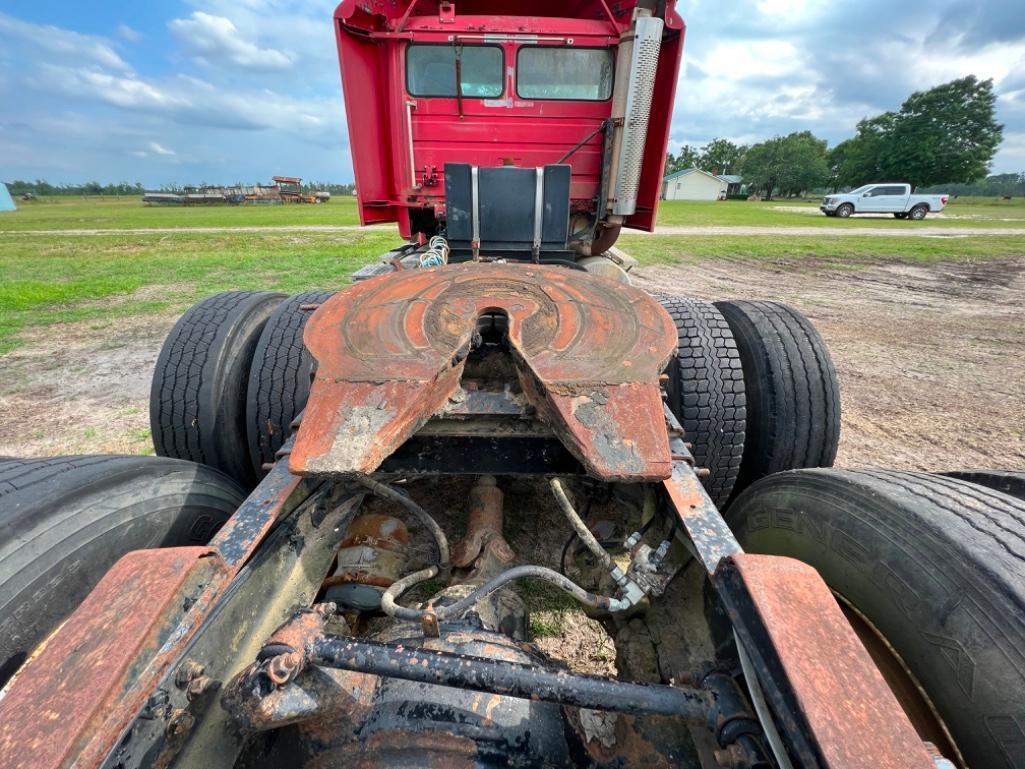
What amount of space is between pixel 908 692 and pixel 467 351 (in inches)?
54.0

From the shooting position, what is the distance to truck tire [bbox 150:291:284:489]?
2391mm

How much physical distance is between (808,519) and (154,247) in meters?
18.8

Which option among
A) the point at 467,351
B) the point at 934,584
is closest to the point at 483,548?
the point at 467,351

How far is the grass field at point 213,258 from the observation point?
8202 mm

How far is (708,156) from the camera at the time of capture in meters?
82.9

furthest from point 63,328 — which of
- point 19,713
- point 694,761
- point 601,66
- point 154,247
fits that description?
point 154,247

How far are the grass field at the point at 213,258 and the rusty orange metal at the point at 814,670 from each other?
797cm

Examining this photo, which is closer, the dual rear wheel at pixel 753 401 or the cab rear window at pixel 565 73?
the dual rear wheel at pixel 753 401

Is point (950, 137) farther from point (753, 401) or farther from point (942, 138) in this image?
point (753, 401)

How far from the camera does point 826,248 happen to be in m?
13.8

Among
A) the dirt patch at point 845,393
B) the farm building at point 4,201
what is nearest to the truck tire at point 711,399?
the dirt patch at point 845,393

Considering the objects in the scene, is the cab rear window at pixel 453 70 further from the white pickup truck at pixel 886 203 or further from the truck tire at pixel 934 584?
the white pickup truck at pixel 886 203

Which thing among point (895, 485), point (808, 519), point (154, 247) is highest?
point (895, 485)

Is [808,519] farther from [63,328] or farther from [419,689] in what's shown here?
[63,328]
